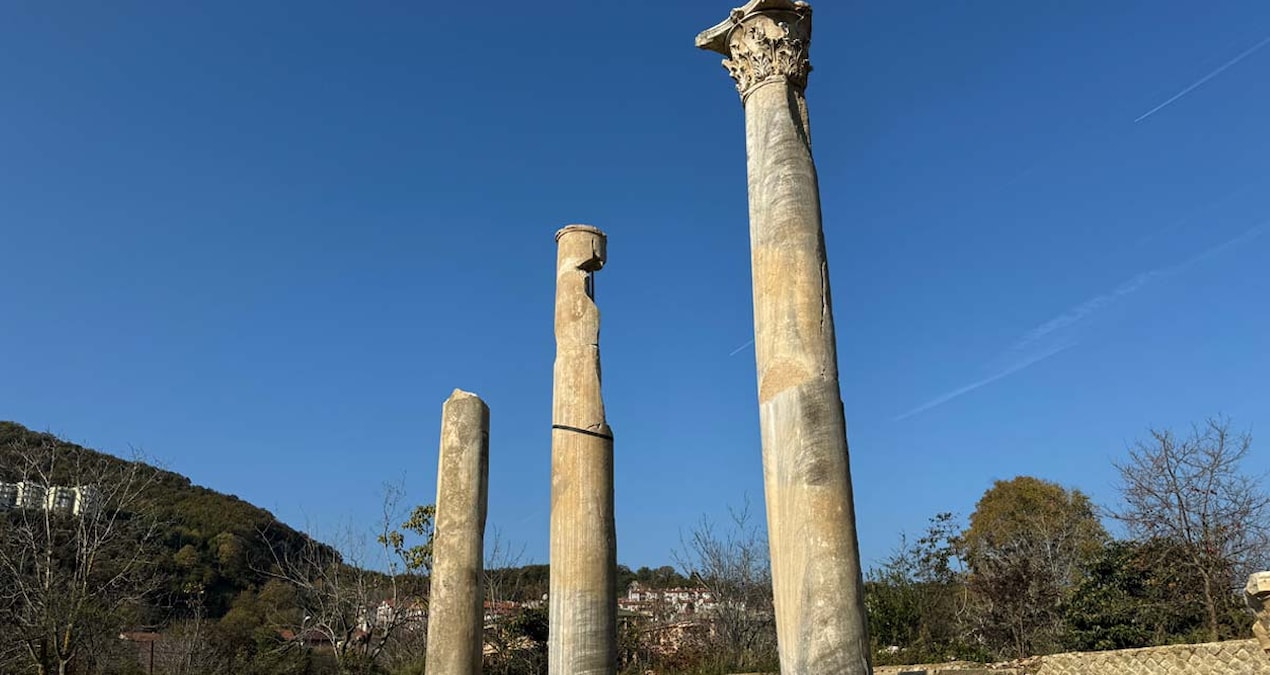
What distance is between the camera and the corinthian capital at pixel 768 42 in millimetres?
6922

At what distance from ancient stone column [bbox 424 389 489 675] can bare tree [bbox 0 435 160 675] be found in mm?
10794

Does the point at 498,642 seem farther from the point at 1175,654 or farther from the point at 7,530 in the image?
the point at 1175,654

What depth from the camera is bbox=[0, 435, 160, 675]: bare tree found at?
57.8 ft

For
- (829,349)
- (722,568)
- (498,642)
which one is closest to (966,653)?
(722,568)

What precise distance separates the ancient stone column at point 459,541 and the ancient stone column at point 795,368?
19.8 ft

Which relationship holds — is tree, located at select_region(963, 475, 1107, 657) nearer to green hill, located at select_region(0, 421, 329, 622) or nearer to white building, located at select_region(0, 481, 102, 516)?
white building, located at select_region(0, 481, 102, 516)

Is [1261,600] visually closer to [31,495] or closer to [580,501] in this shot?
[580,501]

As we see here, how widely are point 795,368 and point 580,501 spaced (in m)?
3.51

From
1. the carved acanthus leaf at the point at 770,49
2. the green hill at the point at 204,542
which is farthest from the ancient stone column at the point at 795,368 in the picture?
the green hill at the point at 204,542

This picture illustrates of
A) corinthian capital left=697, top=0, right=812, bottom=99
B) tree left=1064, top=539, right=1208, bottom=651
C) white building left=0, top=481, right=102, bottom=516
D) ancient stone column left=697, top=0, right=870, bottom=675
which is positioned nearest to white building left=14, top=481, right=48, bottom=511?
white building left=0, top=481, right=102, bottom=516

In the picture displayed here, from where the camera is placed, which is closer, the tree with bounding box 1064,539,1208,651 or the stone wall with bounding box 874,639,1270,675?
the stone wall with bounding box 874,639,1270,675

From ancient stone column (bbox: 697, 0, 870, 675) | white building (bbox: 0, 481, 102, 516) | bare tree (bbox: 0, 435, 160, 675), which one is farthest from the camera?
white building (bbox: 0, 481, 102, 516)

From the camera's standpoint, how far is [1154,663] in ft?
50.5

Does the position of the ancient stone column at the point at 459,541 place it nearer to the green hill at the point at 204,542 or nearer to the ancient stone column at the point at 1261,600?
the ancient stone column at the point at 1261,600
